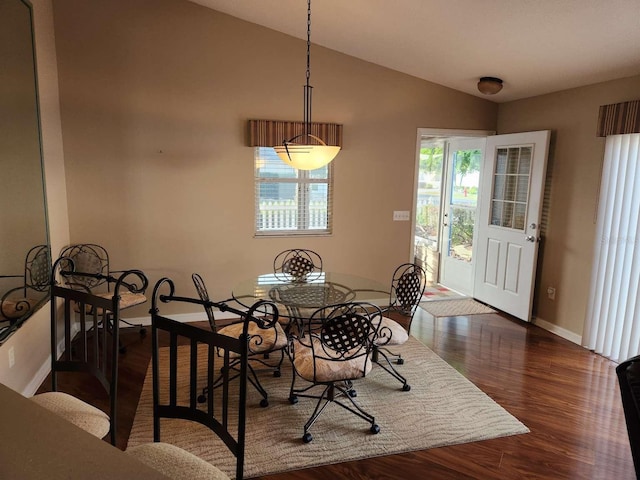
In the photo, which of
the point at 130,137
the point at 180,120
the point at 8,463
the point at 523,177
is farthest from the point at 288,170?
the point at 8,463

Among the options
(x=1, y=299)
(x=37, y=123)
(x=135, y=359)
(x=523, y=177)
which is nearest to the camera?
(x=1, y=299)

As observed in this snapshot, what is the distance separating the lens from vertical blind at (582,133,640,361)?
3375 mm

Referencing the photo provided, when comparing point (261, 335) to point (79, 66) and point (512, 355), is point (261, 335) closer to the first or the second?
point (512, 355)

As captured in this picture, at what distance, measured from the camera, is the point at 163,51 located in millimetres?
3900

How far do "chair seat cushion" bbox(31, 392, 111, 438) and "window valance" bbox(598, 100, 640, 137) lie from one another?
394cm

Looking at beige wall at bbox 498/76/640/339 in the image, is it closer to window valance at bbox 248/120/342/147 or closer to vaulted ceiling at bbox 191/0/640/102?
vaulted ceiling at bbox 191/0/640/102

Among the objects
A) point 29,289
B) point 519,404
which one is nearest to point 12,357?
point 29,289

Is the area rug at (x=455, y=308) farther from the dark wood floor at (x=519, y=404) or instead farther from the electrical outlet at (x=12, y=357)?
the electrical outlet at (x=12, y=357)

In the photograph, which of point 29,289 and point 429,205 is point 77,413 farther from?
point 429,205

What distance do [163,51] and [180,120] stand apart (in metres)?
0.63

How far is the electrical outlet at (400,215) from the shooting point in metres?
4.78

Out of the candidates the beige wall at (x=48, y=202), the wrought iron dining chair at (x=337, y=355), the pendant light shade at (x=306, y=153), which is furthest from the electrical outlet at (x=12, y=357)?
the pendant light shade at (x=306, y=153)

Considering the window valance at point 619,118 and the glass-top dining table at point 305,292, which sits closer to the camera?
the glass-top dining table at point 305,292

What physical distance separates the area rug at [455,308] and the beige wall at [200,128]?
957 millimetres
